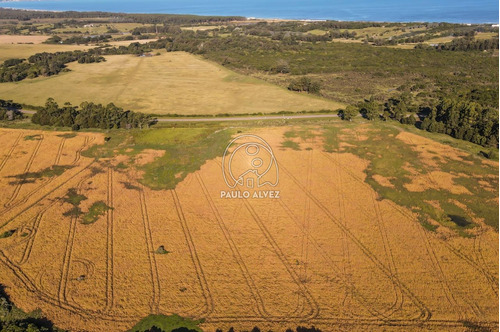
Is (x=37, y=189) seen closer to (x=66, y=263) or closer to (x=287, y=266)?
(x=66, y=263)

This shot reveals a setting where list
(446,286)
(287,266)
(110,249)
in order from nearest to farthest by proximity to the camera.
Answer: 1. (446,286)
2. (287,266)
3. (110,249)

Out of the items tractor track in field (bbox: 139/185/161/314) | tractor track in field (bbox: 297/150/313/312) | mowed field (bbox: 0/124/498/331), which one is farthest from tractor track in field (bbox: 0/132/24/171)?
tractor track in field (bbox: 297/150/313/312)

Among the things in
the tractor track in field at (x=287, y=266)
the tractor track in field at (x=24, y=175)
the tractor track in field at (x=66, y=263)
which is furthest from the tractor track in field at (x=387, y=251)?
the tractor track in field at (x=24, y=175)

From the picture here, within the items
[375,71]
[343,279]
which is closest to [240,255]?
[343,279]

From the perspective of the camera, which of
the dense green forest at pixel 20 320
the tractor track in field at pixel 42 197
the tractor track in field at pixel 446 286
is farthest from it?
the tractor track in field at pixel 42 197

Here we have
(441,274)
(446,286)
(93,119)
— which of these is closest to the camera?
(446,286)

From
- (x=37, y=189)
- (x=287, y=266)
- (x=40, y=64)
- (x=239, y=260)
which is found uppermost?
(x=40, y=64)

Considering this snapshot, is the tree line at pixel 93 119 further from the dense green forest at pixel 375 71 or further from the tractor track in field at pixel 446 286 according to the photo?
the tractor track in field at pixel 446 286

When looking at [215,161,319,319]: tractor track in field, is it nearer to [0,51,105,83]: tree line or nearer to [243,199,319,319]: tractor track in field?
[243,199,319,319]: tractor track in field

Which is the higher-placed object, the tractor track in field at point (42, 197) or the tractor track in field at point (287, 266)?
the tractor track in field at point (42, 197)
